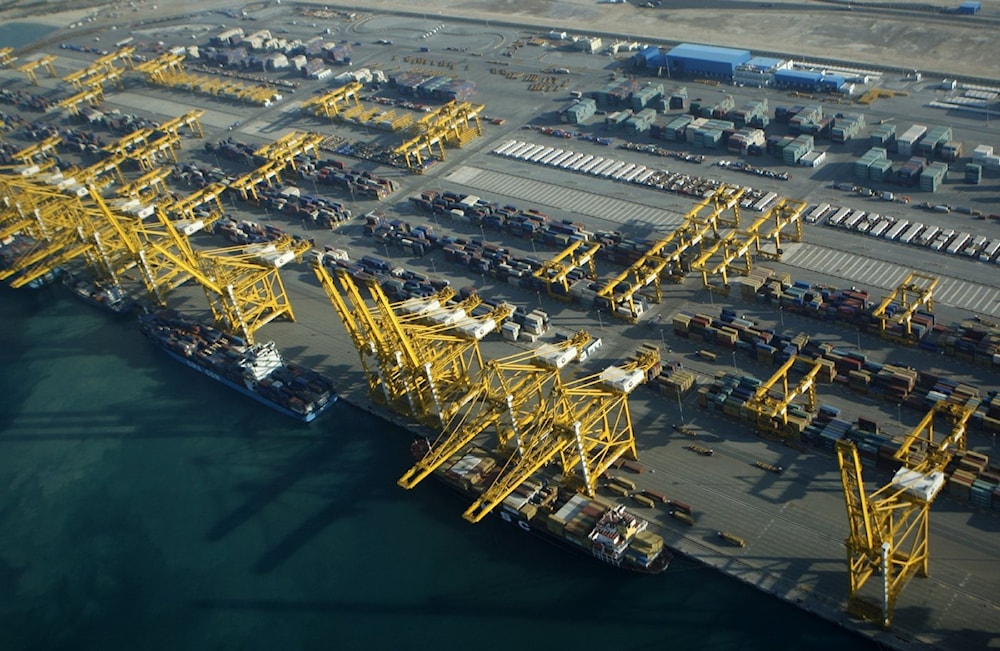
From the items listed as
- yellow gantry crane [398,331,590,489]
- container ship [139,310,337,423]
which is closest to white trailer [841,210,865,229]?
yellow gantry crane [398,331,590,489]

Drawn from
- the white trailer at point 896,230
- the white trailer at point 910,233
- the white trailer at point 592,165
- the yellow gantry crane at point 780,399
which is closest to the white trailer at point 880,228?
the white trailer at point 896,230

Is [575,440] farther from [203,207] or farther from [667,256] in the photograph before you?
[203,207]

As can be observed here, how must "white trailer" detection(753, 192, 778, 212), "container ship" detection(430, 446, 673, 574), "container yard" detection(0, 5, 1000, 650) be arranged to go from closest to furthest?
"container yard" detection(0, 5, 1000, 650) < "container ship" detection(430, 446, 673, 574) < "white trailer" detection(753, 192, 778, 212)

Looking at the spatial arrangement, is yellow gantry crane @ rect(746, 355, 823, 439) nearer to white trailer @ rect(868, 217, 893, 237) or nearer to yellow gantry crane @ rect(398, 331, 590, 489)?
yellow gantry crane @ rect(398, 331, 590, 489)

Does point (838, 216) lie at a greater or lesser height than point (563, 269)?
lesser

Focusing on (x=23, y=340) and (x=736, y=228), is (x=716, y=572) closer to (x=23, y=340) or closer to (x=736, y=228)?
(x=736, y=228)

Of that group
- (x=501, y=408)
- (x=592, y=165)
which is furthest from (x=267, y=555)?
(x=592, y=165)
